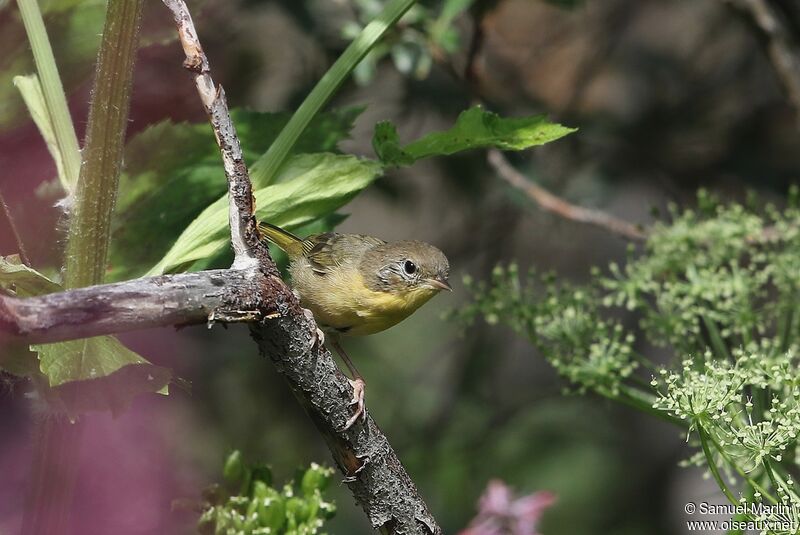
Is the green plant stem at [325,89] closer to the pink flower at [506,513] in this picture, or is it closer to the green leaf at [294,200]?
the green leaf at [294,200]

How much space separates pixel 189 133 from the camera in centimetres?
133

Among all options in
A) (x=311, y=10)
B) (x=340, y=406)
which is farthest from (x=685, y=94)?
(x=340, y=406)

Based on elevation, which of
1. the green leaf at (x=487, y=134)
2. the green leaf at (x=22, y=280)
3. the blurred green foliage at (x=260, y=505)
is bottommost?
the blurred green foliage at (x=260, y=505)

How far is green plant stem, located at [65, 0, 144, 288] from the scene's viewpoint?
3.21 feet

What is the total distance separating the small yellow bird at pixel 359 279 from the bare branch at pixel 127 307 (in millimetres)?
682

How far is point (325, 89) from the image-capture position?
44.4 inches

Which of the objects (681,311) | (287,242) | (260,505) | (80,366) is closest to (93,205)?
(80,366)

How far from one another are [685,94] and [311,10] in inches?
51.9

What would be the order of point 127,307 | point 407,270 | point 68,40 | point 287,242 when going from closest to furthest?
point 127,307, point 68,40, point 287,242, point 407,270

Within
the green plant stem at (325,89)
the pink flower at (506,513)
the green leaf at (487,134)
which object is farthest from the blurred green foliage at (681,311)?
the green plant stem at (325,89)

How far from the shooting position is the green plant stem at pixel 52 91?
3.56 ft

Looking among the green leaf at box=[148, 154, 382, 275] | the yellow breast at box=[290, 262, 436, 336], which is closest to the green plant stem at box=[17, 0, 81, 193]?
the green leaf at box=[148, 154, 382, 275]

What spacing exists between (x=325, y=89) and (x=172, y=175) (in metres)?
0.29

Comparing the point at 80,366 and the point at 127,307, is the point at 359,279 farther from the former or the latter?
the point at 127,307
